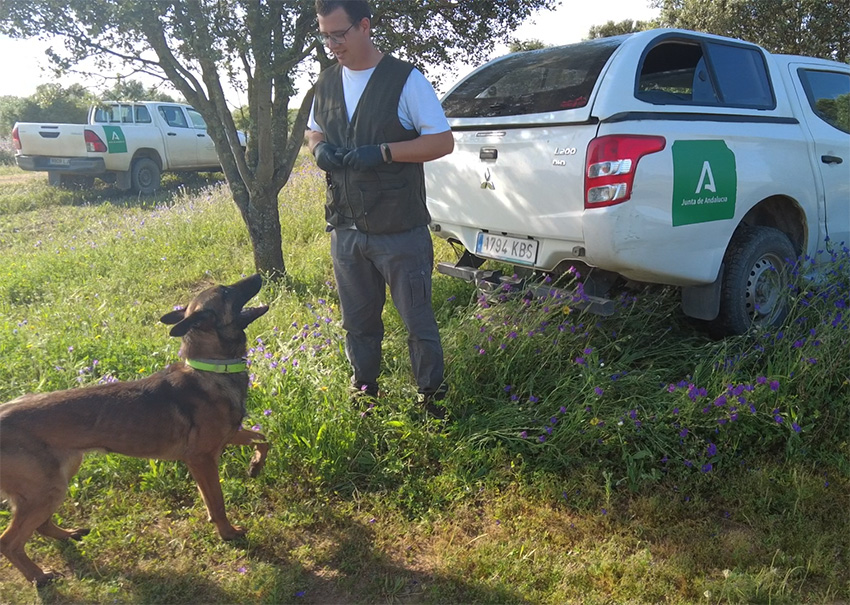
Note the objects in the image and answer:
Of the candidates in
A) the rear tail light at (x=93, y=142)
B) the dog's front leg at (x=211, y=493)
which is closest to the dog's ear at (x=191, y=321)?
the dog's front leg at (x=211, y=493)

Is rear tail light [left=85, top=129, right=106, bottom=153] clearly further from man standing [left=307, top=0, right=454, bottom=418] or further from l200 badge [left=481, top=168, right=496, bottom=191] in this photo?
l200 badge [left=481, top=168, right=496, bottom=191]

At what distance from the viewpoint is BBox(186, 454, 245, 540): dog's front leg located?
8.31 ft

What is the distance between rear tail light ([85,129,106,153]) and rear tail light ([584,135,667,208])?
36.1ft

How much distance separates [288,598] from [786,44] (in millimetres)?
12981

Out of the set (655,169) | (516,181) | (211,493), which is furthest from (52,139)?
(655,169)

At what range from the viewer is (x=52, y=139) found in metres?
11.1

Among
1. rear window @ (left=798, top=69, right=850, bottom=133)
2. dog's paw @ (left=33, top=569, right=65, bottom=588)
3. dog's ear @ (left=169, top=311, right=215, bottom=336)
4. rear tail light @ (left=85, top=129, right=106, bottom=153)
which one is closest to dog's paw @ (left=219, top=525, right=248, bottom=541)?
dog's paw @ (left=33, top=569, right=65, bottom=588)

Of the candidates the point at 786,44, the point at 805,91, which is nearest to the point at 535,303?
the point at 805,91

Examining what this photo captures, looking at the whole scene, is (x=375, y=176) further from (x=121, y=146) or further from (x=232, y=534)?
(x=121, y=146)

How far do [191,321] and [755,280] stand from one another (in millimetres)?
3385

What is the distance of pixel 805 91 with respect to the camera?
4254 millimetres

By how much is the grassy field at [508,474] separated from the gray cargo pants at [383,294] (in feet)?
0.65

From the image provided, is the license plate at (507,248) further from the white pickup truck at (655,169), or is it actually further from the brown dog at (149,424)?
the brown dog at (149,424)

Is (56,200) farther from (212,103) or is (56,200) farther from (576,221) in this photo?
(576,221)
